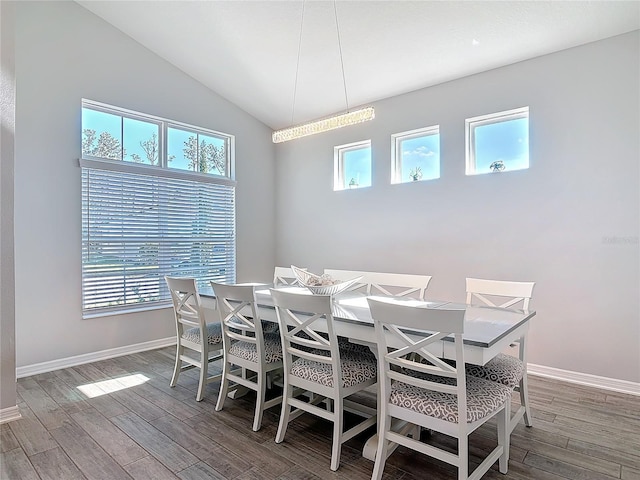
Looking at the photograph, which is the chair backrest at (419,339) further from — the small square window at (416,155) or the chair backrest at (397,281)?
the small square window at (416,155)

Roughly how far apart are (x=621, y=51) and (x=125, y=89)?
4770 millimetres

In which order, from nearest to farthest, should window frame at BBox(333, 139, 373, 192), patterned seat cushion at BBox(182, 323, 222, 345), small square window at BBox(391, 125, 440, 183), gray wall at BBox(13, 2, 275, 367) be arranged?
patterned seat cushion at BBox(182, 323, 222, 345) < gray wall at BBox(13, 2, 275, 367) < small square window at BBox(391, 125, 440, 183) < window frame at BBox(333, 139, 373, 192)

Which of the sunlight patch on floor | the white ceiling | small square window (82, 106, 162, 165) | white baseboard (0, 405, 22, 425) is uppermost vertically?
the white ceiling

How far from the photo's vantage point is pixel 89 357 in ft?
12.6

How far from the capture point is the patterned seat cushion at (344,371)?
2.14m

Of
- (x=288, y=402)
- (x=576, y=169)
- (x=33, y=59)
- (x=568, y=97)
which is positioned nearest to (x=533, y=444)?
(x=288, y=402)

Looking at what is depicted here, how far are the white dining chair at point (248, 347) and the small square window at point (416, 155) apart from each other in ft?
8.27

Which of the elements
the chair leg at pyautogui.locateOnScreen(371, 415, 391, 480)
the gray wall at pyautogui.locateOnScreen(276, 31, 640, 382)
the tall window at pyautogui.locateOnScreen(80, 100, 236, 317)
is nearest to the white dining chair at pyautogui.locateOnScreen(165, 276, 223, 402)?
the tall window at pyautogui.locateOnScreen(80, 100, 236, 317)

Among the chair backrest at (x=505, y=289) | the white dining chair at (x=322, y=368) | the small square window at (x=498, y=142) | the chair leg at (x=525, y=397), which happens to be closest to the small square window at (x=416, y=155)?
the small square window at (x=498, y=142)

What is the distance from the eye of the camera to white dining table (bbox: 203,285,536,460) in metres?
1.71

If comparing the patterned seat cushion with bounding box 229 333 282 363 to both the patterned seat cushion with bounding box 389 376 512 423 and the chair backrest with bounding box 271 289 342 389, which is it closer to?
the chair backrest with bounding box 271 289 342 389

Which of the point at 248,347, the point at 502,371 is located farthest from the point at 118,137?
the point at 502,371

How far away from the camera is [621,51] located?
305cm

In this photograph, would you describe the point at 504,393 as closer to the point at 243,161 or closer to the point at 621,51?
the point at 621,51
